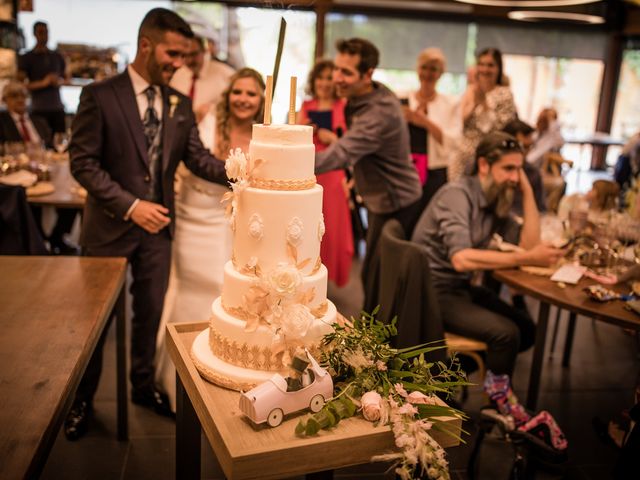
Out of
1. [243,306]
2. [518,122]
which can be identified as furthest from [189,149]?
[518,122]

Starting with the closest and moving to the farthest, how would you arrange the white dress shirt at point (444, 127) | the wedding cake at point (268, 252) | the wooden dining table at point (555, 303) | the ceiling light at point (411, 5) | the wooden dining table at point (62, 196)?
the wedding cake at point (268, 252) → the wooden dining table at point (555, 303) → the wooden dining table at point (62, 196) → the white dress shirt at point (444, 127) → the ceiling light at point (411, 5)

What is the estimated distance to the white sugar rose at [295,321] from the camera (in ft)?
4.59

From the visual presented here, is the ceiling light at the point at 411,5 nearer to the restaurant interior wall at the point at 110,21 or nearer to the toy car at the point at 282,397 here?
the restaurant interior wall at the point at 110,21

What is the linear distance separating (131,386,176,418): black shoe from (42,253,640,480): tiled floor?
1.2 inches

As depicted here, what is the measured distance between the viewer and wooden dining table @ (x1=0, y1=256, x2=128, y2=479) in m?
1.27

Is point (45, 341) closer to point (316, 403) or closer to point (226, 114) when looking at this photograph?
point (316, 403)

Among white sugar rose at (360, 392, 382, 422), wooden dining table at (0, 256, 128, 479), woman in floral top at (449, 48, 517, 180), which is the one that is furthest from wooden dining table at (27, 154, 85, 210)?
white sugar rose at (360, 392, 382, 422)

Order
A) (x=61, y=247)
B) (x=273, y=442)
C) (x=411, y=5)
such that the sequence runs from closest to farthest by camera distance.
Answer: (x=273, y=442)
(x=61, y=247)
(x=411, y=5)

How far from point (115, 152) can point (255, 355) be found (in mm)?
1388

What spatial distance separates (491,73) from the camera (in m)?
4.46

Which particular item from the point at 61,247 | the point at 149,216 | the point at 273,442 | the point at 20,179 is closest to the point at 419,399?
the point at 273,442

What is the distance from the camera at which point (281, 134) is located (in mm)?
1496

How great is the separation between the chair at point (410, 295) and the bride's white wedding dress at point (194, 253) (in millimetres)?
813

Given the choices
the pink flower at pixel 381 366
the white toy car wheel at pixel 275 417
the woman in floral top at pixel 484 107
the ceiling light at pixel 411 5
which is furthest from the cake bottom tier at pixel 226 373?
the ceiling light at pixel 411 5
